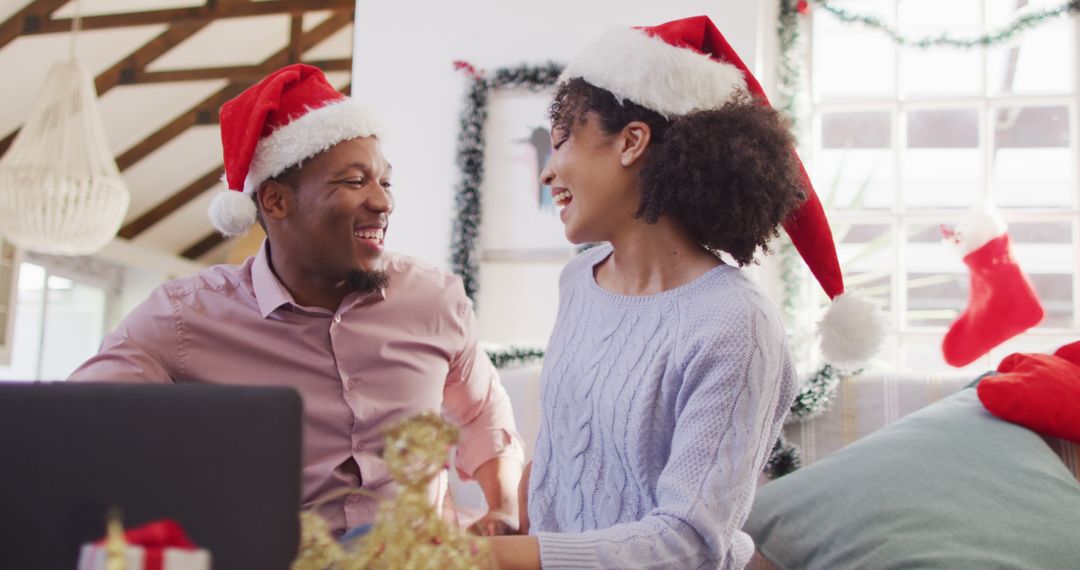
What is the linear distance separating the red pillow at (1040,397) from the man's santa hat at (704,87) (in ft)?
1.94

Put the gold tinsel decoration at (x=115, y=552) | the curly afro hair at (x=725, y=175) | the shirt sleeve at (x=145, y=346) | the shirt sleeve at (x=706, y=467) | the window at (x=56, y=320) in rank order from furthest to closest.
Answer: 1. the window at (x=56, y=320)
2. the shirt sleeve at (x=145, y=346)
3. the curly afro hair at (x=725, y=175)
4. the shirt sleeve at (x=706, y=467)
5. the gold tinsel decoration at (x=115, y=552)

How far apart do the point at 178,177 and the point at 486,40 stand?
578 cm

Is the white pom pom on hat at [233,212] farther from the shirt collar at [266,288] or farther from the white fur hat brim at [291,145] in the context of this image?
the shirt collar at [266,288]

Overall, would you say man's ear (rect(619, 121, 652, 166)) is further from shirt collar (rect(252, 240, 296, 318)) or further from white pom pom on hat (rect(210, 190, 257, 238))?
white pom pom on hat (rect(210, 190, 257, 238))

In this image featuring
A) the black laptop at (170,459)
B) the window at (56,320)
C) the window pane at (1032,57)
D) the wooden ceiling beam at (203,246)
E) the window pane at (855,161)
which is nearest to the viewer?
the black laptop at (170,459)

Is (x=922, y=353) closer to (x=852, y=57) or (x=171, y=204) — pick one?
(x=852, y=57)

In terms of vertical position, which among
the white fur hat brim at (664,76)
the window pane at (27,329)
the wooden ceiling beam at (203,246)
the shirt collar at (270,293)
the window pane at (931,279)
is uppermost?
the wooden ceiling beam at (203,246)

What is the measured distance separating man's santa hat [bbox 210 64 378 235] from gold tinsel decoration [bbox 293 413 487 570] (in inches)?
51.5

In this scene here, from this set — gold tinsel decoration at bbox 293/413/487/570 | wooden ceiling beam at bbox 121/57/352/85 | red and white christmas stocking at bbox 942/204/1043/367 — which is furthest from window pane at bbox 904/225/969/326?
wooden ceiling beam at bbox 121/57/352/85

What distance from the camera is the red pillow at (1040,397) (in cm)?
200

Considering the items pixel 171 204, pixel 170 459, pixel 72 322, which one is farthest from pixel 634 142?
pixel 72 322

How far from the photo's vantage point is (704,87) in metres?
1.52

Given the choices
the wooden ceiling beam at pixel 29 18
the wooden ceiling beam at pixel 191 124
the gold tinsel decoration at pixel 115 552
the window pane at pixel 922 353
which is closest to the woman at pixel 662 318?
the gold tinsel decoration at pixel 115 552

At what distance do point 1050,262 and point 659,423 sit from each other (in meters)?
2.72
